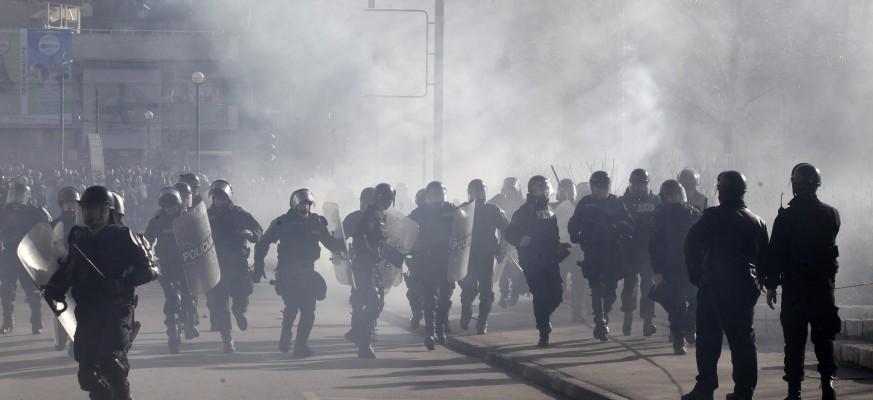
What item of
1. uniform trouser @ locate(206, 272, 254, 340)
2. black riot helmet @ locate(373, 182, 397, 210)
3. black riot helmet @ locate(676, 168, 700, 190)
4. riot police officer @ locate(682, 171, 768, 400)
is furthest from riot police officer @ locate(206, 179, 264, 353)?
riot police officer @ locate(682, 171, 768, 400)

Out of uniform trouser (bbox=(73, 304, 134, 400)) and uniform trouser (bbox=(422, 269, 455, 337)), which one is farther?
uniform trouser (bbox=(422, 269, 455, 337))

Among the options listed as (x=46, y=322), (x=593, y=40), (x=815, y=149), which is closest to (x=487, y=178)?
(x=593, y=40)

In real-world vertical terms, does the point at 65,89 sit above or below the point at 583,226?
above

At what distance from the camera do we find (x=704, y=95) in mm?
31953

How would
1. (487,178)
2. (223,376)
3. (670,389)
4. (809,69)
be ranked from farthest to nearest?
(487,178), (809,69), (223,376), (670,389)

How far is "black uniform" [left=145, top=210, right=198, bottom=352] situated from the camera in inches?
473

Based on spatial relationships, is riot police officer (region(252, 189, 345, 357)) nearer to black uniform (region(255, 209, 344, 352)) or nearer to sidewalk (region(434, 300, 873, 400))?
black uniform (region(255, 209, 344, 352))

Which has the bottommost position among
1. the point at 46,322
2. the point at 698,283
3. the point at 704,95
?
the point at 46,322

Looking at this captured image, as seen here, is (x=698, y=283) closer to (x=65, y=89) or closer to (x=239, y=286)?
(x=239, y=286)

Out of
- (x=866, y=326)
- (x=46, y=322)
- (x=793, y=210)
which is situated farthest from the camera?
(x=46, y=322)

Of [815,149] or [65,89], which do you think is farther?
[65,89]

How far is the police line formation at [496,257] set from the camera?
324 inches

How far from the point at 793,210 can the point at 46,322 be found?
9.78 m

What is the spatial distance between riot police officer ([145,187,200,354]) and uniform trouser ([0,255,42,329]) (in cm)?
226
